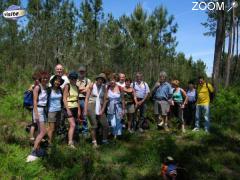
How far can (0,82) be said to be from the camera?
58.8ft

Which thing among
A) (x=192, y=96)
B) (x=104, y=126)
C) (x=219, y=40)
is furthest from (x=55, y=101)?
(x=219, y=40)

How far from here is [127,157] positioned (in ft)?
28.0

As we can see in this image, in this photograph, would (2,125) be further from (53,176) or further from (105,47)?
(105,47)

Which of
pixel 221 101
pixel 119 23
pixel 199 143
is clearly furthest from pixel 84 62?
pixel 199 143

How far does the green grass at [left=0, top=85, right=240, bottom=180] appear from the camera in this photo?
7.12 metres

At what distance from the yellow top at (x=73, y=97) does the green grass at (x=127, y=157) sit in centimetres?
83

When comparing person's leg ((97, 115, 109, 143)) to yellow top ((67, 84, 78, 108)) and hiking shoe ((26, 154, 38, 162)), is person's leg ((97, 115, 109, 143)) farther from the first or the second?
hiking shoe ((26, 154, 38, 162))

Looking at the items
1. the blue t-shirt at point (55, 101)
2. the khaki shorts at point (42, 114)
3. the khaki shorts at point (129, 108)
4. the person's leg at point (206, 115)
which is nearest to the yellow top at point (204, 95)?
the person's leg at point (206, 115)

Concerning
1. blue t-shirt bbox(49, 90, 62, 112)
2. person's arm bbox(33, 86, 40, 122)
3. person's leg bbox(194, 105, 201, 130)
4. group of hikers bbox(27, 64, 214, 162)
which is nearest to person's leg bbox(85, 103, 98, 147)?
group of hikers bbox(27, 64, 214, 162)

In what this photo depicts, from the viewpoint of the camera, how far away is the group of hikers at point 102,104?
805 centimetres

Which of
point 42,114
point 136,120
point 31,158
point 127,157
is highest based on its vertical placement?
point 42,114

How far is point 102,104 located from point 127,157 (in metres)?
1.41

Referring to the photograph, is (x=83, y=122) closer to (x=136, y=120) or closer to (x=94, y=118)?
(x=94, y=118)

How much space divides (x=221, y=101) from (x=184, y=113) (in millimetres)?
3367
